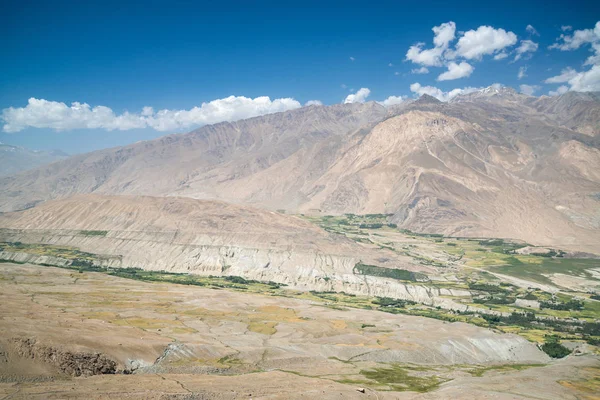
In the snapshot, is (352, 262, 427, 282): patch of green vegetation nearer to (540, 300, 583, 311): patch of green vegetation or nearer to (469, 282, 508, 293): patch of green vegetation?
(469, 282, 508, 293): patch of green vegetation

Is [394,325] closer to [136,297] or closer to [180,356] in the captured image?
[180,356]

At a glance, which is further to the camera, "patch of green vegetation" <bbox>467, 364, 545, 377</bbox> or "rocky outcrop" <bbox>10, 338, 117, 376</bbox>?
"patch of green vegetation" <bbox>467, 364, 545, 377</bbox>

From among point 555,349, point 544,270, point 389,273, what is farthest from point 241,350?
point 544,270

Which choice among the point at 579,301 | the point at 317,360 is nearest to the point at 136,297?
the point at 317,360

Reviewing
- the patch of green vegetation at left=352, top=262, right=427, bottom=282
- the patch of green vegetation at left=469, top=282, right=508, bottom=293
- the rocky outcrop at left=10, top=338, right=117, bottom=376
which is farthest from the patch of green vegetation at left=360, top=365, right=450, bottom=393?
the patch of green vegetation at left=352, top=262, right=427, bottom=282

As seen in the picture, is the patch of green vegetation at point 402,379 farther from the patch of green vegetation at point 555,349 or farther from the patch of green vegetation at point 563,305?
the patch of green vegetation at point 563,305

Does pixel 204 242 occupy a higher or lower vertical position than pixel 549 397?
higher

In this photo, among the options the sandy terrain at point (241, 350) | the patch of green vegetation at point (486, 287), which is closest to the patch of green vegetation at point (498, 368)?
the sandy terrain at point (241, 350)

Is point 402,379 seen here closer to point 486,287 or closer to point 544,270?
point 486,287

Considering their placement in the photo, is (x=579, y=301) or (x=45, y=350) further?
(x=579, y=301)
